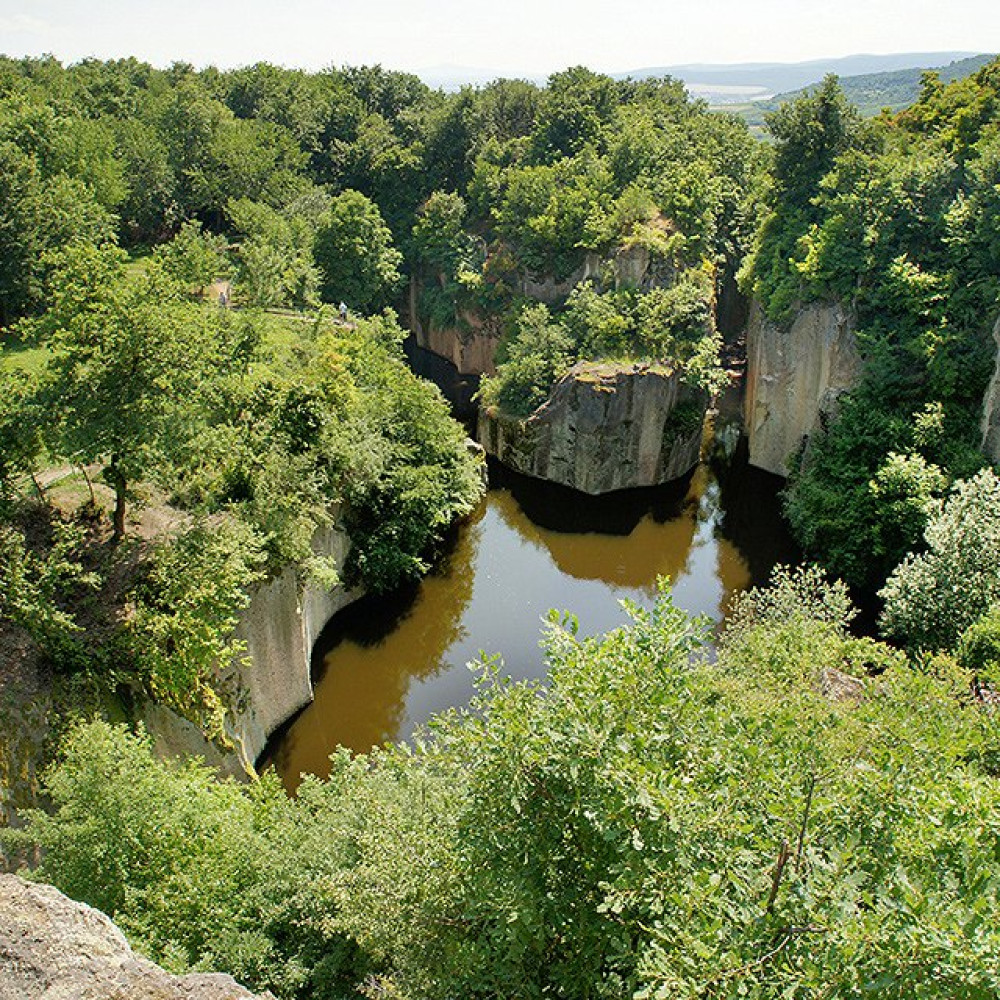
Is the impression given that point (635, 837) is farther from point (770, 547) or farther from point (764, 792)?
point (770, 547)

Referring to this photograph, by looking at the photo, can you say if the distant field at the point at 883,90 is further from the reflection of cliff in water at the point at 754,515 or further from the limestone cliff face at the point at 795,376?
the reflection of cliff in water at the point at 754,515

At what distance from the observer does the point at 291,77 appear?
54188 mm

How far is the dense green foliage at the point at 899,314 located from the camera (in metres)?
24.5

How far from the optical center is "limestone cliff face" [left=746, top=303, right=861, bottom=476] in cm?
2856

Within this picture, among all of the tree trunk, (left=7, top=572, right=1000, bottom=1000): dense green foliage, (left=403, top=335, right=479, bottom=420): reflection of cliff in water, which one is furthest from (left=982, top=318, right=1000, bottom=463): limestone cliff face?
the tree trunk

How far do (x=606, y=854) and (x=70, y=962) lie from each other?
4.94 meters

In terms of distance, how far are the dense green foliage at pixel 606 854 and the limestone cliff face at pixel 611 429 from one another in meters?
19.1

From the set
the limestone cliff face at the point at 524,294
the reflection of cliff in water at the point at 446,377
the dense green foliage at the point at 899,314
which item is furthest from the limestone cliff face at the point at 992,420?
the reflection of cliff in water at the point at 446,377

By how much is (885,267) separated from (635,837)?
25.4 metres

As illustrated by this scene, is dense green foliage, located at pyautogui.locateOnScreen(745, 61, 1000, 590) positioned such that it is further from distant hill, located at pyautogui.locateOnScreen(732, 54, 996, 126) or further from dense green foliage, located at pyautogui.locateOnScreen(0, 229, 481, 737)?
distant hill, located at pyautogui.locateOnScreen(732, 54, 996, 126)

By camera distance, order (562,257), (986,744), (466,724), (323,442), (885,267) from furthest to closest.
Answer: (562,257) → (885,267) → (323,442) → (986,744) → (466,724)

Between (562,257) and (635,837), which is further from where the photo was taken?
(562,257)

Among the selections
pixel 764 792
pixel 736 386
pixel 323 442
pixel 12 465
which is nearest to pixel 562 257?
pixel 736 386

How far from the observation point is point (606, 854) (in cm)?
870
